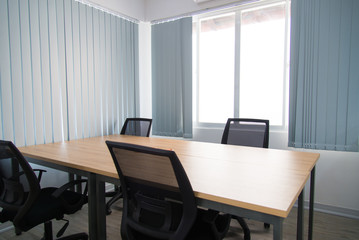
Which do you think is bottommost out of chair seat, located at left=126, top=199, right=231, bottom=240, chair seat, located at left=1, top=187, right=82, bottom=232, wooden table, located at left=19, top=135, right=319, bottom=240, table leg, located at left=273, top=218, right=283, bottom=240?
chair seat, located at left=1, top=187, right=82, bottom=232

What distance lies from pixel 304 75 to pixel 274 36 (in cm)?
68

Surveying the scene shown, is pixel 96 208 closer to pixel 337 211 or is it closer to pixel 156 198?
pixel 156 198

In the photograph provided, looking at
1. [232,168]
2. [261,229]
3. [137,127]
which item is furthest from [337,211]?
[137,127]

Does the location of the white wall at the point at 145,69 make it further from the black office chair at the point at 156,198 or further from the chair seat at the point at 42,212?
the black office chair at the point at 156,198

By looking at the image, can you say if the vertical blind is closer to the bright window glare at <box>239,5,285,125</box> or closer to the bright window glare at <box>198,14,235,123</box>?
the bright window glare at <box>198,14,235,123</box>

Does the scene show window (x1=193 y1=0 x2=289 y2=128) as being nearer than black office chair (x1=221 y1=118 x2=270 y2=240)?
No

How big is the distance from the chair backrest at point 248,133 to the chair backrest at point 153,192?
1347mm

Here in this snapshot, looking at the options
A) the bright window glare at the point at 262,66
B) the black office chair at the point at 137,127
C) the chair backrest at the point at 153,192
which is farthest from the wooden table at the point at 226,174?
the bright window glare at the point at 262,66

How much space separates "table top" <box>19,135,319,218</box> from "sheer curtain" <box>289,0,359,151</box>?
87 centimetres

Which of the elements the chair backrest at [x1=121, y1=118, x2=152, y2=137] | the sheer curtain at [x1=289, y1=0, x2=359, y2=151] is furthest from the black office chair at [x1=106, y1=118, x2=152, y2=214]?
the sheer curtain at [x1=289, y1=0, x2=359, y2=151]

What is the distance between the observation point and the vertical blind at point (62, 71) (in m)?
2.28

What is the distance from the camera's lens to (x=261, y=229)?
7.45 feet

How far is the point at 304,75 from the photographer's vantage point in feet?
8.74

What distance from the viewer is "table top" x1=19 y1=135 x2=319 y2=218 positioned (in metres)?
1.09
